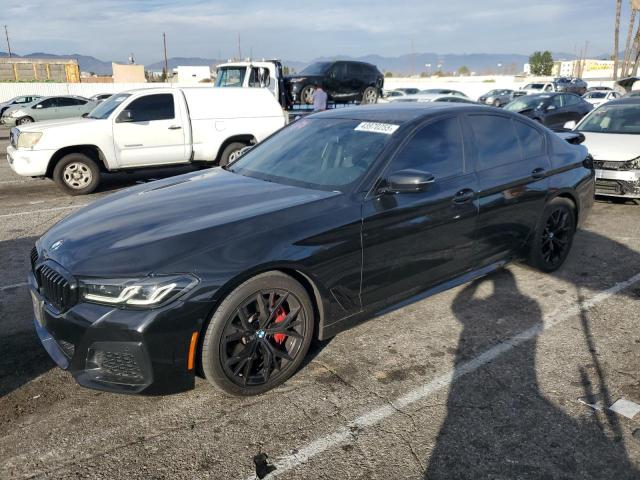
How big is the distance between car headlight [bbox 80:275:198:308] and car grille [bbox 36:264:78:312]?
0.12 m

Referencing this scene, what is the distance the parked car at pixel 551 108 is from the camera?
51.7 ft

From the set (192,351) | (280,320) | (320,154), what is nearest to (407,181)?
(320,154)

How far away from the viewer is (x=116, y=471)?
2561 millimetres

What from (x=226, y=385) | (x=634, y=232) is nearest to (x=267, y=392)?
(x=226, y=385)

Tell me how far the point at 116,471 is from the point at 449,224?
8.69 ft

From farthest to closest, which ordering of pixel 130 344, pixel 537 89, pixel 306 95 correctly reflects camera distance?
pixel 537 89 < pixel 306 95 < pixel 130 344

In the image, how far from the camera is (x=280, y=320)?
3182mm

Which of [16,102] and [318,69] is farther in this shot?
[16,102]

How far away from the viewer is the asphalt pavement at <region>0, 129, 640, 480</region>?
2596mm

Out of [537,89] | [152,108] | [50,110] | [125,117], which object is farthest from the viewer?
[537,89]

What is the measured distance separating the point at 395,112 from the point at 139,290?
2.47m

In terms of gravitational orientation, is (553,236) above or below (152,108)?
below

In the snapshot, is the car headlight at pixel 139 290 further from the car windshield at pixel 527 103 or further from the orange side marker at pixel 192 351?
the car windshield at pixel 527 103

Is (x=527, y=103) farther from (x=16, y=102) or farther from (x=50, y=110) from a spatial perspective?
(x=16, y=102)
